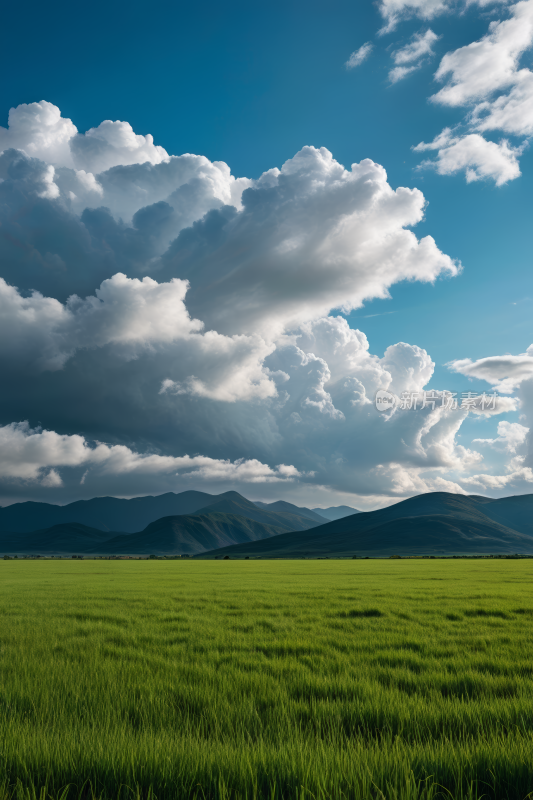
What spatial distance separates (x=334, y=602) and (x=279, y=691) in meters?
12.8

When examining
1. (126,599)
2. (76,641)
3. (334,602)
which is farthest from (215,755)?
(126,599)

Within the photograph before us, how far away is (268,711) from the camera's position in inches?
213

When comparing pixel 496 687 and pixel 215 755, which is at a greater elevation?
pixel 215 755

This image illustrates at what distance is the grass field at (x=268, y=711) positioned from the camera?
3494 mm

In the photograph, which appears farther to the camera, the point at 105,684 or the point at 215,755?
the point at 105,684

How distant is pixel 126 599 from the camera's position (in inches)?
827

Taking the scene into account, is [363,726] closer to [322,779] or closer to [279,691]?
[279,691]

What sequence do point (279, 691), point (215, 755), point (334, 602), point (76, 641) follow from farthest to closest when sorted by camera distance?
point (334, 602)
point (76, 641)
point (279, 691)
point (215, 755)

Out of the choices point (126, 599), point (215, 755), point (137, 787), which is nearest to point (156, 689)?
point (215, 755)

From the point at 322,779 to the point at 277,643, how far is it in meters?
6.66

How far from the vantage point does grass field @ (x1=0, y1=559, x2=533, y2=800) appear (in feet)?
11.5

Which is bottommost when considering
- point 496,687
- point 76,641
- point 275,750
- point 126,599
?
point 126,599

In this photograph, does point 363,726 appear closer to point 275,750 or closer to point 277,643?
point 275,750

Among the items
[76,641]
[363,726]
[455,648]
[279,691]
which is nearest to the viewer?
[363,726]
